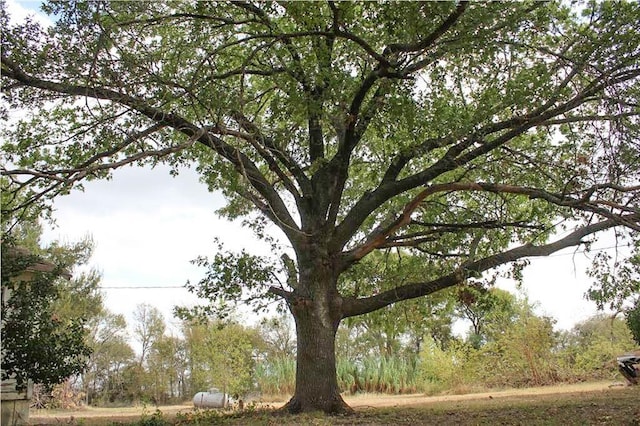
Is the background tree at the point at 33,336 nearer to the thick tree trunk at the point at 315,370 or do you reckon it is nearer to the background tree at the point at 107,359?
the thick tree trunk at the point at 315,370

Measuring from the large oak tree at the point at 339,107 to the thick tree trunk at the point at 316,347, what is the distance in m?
0.02

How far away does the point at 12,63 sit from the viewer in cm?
716

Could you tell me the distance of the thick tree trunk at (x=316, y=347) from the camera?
8977mm

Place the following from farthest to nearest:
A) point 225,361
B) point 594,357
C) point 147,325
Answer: point 147,325, point 225,361, point 594,357

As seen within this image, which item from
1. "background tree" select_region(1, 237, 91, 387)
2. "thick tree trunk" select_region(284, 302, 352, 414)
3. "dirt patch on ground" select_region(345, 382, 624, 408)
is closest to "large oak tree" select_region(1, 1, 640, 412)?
"thick tree trunk" select_region(284, 302, 352, 414)

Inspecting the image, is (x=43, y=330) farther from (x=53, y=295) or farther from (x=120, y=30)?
(x=120, y=30)

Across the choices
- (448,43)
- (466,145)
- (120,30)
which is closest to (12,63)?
(120,30)

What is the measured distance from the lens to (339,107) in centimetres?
786

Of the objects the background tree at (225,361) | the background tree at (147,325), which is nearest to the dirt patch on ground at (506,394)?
the background tree at (225,361)

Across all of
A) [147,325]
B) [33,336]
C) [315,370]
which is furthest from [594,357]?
[147,325]

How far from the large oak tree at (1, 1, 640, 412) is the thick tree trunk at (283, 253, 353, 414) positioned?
24 millimetres

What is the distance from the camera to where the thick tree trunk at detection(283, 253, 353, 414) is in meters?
8.98

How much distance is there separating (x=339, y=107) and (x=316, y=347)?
399cm

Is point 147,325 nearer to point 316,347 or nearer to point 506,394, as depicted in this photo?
point 506,394
